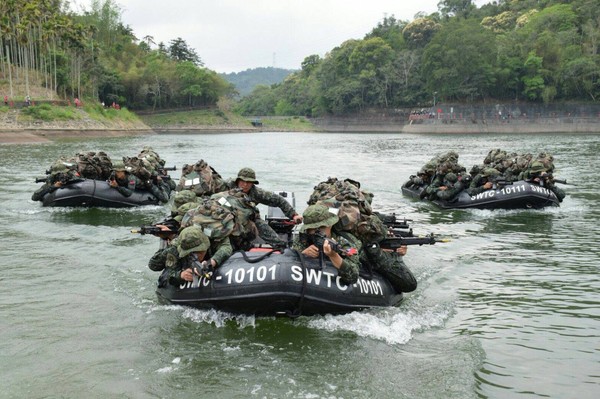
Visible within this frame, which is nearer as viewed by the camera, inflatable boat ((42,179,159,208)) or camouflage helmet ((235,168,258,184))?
camouflage helmet ((235,168,258,184))

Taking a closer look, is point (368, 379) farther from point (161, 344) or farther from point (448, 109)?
point (448, 109)

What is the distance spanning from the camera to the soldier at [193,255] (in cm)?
845

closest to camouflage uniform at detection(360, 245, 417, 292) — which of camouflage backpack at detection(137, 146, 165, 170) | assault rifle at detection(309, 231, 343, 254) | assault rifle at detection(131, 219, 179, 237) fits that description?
assault rifle at detection(309, 231, 343, 254)

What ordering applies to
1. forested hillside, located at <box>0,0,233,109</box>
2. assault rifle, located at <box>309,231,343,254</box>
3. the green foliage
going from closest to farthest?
1. assault rifle, located at <box>309,231,343,254</box>
2. the green foliage
3. forested hillside, located at <box>0,0,233,109</box>

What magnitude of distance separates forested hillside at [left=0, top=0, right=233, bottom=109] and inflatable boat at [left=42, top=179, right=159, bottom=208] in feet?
171

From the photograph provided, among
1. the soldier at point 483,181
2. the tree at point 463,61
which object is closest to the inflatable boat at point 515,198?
the soldier at point 483,181

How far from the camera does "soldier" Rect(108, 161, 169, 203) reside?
18.5 m

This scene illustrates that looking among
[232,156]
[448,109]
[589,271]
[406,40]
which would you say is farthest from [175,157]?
[406,40]

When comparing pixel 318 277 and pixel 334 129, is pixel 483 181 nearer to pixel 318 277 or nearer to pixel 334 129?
pixel 318 277

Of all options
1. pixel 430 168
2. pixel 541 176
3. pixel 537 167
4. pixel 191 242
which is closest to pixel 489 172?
pixel 537 167

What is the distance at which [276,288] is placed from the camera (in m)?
8.18

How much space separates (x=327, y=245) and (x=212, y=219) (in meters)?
Result: 1.84

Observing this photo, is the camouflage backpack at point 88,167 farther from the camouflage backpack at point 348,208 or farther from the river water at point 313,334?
the camouflage backpack at point 348,208

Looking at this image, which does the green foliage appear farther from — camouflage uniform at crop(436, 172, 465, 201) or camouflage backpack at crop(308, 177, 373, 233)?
camouflage backpack at crop(308, 177, 373, 233)
